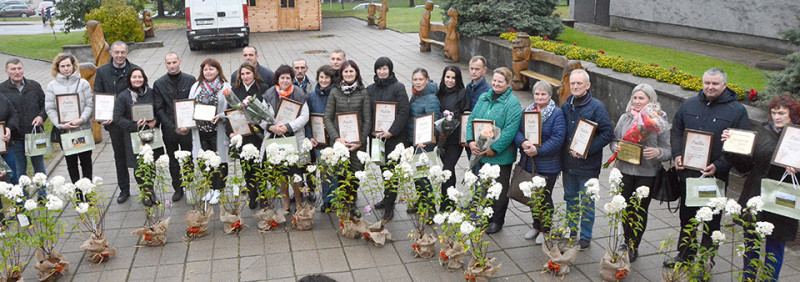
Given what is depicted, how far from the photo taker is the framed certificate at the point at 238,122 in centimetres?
706

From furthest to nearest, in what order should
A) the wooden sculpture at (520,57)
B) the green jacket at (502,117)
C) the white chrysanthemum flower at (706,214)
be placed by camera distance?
the wooden sculpture at (520,57), the green jacket at (502,117), the white chrysanthemum flower at (706,214)

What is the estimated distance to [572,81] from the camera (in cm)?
587

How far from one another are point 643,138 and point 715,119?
23.7 inches

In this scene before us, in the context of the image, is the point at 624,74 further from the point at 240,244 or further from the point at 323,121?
the point at 240,244

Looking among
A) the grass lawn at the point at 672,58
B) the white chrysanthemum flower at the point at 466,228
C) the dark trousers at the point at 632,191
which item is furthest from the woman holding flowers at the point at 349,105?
the grass lawn at the point at 672,58

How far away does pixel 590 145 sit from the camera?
19.3 ft

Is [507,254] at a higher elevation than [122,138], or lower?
lower

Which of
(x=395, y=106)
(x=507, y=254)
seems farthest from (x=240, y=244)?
(x=507, y=254)

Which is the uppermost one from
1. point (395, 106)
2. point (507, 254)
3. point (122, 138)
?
point (395, 106)

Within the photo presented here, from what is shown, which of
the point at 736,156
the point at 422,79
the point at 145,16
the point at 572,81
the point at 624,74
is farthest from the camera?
the point at 145,16

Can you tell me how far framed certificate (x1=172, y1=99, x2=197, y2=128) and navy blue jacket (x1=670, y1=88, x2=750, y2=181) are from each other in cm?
513

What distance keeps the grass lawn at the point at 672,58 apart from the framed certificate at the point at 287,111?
7394 millimetres

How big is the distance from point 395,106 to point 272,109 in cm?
142

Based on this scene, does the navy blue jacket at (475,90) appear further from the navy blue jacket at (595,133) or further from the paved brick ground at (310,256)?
the paved brick ground at (310,256)
